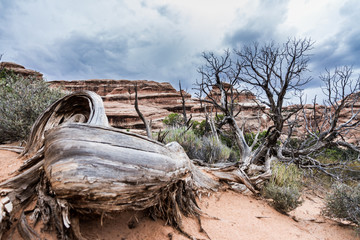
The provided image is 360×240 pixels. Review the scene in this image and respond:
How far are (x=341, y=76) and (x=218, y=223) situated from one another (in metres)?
6.09

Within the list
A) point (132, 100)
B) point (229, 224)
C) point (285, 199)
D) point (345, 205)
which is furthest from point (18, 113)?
point (132, 100)

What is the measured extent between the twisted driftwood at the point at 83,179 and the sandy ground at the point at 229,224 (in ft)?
0.85

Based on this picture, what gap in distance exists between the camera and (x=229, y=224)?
10.0 feet

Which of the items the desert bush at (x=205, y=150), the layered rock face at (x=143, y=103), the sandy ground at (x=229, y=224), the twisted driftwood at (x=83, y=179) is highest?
the layered rock face at (x=143, y=103)

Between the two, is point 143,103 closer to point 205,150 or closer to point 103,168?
point 205,150

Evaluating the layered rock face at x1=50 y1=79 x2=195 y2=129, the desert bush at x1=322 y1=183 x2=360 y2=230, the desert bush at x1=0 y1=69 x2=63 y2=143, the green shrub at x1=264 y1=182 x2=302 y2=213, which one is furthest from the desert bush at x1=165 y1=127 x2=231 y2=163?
the layered rock face at x1=50 y1=79 x2=195 y2=129

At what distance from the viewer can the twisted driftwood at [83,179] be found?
1646 millimetres

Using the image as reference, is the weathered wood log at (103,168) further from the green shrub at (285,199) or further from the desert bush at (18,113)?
the desert bush at (18,113)

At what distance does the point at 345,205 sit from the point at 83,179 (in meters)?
4.76

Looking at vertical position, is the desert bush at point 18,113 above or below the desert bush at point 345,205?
above

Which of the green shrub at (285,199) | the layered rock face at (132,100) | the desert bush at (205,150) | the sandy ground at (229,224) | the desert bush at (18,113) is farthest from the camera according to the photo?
the layered rock face at (132,100)

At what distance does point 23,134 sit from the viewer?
276 inches

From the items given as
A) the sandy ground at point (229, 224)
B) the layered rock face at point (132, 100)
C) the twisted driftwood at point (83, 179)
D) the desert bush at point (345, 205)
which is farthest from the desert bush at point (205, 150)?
the layered rock face at point (132, 100)

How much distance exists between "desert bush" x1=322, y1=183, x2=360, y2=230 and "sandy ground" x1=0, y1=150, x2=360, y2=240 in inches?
8.3
